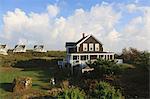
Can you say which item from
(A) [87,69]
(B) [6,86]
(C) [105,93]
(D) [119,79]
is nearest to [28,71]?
(A) [87,69]

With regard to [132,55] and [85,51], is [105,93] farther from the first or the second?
[132,55]

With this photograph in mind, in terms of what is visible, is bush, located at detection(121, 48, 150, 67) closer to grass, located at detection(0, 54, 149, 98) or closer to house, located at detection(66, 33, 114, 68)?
house, located at detection(66, 33, 114, 68)

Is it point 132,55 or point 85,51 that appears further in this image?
point 132,55

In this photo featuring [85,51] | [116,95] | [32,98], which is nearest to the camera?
[116,95]

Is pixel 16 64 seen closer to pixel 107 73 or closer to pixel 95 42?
pixel 95 42

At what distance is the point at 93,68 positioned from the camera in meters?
37.6

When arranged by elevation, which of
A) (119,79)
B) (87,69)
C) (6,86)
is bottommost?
(6,86)

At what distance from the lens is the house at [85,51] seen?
4350 cm

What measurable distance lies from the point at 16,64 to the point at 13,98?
67.8ft

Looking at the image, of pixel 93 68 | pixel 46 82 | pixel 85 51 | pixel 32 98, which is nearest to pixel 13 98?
pixel 32 98

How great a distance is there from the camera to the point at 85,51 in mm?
45219

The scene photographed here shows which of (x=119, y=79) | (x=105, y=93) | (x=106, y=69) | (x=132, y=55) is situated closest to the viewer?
(x=105, y=93)

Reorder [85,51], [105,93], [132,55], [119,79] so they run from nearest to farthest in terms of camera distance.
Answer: [105,93] → [119,79] → [85,51] → [132,55]

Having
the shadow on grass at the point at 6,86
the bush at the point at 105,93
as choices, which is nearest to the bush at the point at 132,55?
the shadow on grass at the point at 6,86
